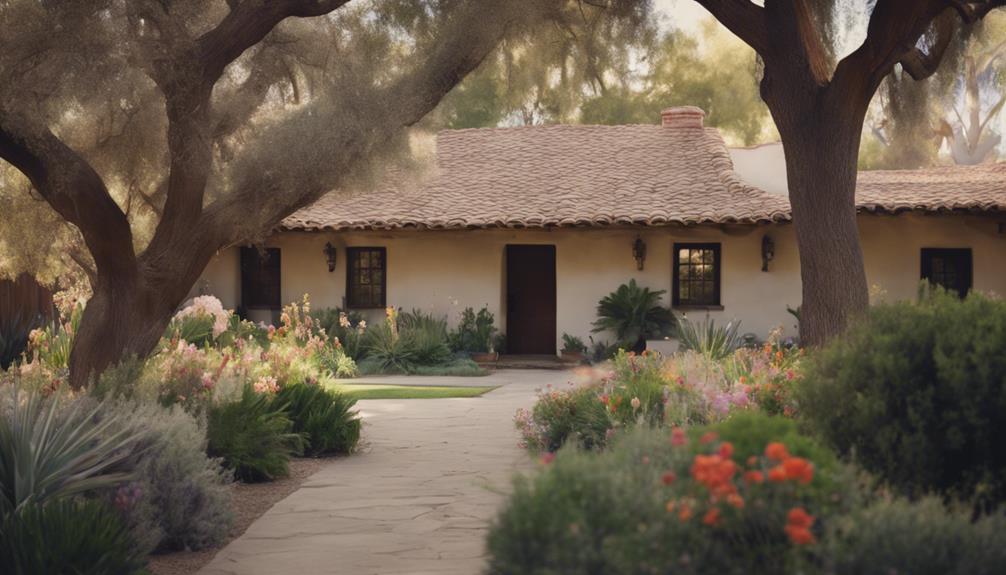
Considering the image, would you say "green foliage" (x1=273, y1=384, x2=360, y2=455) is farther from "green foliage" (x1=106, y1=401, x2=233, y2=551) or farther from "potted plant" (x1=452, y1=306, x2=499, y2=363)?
"potted plant" (x1=452, y1=306, x2=499, y2=363)

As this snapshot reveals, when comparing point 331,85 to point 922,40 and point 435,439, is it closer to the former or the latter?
point 435,439

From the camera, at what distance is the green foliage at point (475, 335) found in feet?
64.0

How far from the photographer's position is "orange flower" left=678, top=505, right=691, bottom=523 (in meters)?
3.21

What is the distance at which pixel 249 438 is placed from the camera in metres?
8.01

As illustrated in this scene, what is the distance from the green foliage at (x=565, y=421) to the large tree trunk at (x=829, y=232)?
2.48m

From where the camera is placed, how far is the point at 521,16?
9.10 meters

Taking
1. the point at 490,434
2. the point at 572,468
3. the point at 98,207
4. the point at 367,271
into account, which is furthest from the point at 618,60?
the point at 367,271

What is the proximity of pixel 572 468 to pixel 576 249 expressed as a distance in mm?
16300

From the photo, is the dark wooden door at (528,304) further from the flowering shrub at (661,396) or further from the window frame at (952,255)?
A: the flowering shrub at (661,396)

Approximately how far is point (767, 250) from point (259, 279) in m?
9.89

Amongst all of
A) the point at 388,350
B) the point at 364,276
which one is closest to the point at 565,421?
the point at 388,350

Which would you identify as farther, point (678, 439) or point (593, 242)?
point (593, 242)

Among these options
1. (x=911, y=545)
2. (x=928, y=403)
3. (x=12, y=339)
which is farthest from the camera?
(x=12, y=339)

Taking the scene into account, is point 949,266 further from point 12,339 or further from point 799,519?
point 799,519
